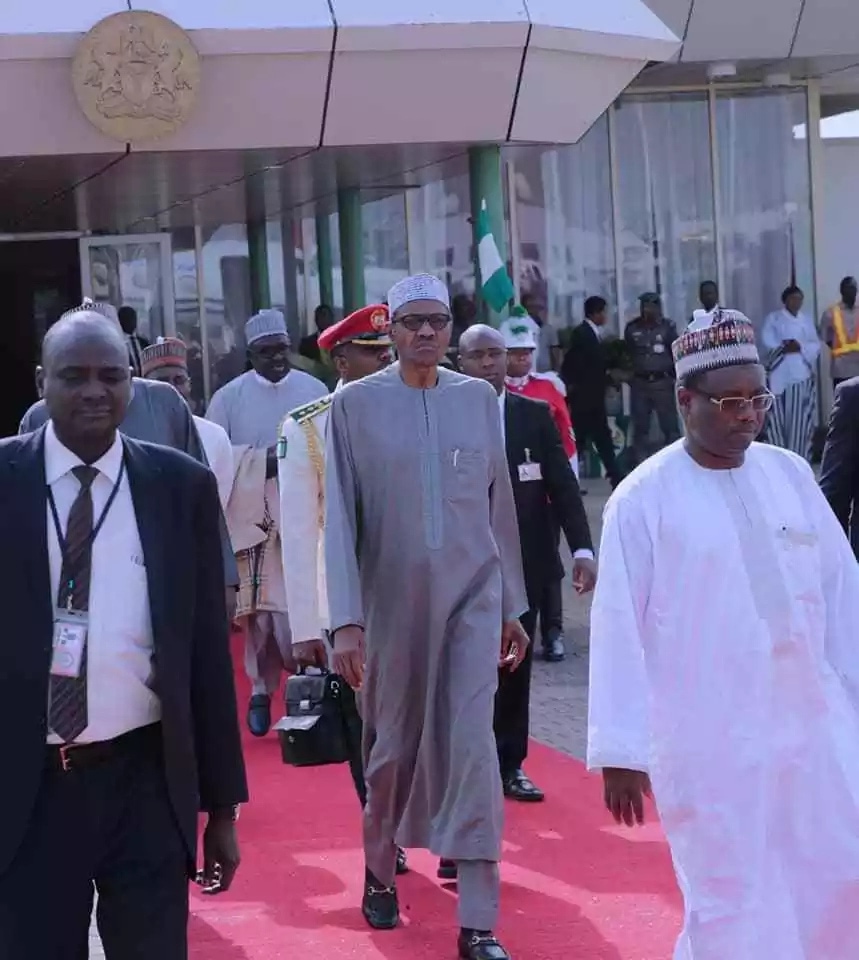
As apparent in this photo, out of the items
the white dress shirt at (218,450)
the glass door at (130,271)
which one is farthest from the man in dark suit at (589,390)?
the white dress shirt at (218,450)

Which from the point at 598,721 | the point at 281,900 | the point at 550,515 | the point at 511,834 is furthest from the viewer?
the point at 550,515

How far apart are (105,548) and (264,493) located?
5932mm

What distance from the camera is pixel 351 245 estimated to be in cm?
1831

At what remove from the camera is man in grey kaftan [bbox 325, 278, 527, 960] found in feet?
19.9

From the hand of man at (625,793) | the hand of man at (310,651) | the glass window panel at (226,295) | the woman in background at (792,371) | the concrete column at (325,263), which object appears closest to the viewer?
the hand of man at (625,793)

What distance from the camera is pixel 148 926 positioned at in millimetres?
4059

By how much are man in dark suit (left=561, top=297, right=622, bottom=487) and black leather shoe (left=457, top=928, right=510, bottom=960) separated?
46.5ft

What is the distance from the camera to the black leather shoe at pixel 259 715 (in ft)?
32.7

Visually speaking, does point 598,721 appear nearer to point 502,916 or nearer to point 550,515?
point 502,916

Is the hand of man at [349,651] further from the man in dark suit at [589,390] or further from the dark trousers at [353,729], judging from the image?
the man in dark suit at [589,390]

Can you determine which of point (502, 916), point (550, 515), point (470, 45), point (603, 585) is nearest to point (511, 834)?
point (502, 916)

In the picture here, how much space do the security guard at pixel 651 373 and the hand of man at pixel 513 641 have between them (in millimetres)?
14267

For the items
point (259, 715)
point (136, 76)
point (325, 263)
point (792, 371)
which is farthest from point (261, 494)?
point (792, 371)

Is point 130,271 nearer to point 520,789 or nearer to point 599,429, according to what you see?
point 599,429
